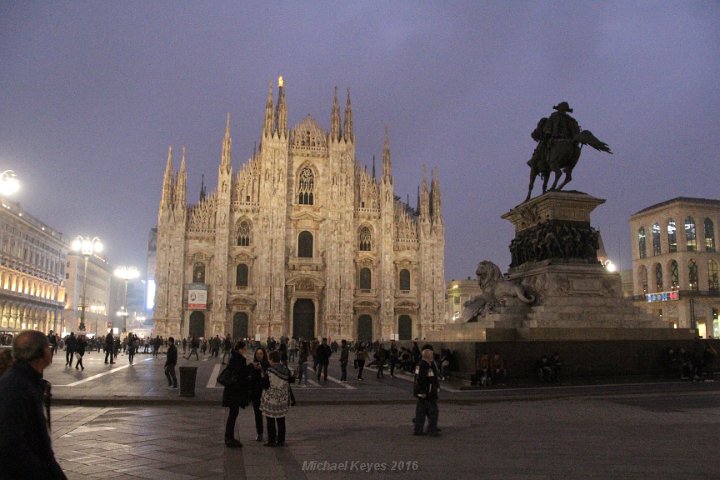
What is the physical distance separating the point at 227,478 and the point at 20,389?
351 centimetres

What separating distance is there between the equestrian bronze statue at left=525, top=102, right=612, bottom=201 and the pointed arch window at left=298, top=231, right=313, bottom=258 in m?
35.7

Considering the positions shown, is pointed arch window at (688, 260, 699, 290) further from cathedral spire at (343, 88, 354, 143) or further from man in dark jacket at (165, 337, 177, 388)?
man in dark jacket at (165, 337, 177, 388)

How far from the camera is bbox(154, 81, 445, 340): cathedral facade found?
49.1 meters

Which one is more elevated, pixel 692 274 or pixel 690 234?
pixel 690 234

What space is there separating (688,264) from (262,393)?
174ft

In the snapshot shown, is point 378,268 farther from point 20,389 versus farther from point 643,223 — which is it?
point 20,389

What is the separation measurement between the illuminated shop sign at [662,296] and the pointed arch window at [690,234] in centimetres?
486

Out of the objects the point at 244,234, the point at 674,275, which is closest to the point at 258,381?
the point at 244,234

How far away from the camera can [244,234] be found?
50.8 meters

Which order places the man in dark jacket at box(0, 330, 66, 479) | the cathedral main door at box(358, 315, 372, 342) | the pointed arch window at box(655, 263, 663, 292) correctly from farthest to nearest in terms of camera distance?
1. the pointed arch window at box(655, 263, 663, 292)
2. the cathedral main door at box(358, 315, 372, 342)
3. the man in dark jacket at box(0, 330, 66, 479)

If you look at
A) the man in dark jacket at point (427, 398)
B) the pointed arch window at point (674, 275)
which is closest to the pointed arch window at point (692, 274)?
the pointed arch window at point (674, 275)

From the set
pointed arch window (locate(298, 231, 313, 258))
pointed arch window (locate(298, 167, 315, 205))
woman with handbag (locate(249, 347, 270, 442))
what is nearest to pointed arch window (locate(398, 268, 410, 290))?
pointed arch window (locate(298, 231, 313, 258))

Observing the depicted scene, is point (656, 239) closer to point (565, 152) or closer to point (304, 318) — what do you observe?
point (304, 318)

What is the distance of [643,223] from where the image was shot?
57.0 metres
